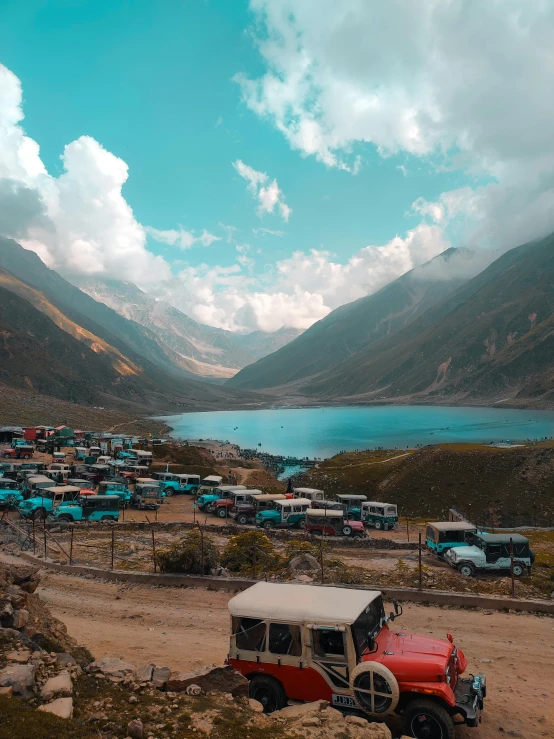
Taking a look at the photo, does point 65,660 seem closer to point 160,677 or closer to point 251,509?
point 160,677

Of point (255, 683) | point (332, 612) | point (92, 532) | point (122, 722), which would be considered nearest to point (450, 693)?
point (332, 612)

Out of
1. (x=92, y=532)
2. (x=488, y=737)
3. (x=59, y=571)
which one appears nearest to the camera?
(x=488, y=737)

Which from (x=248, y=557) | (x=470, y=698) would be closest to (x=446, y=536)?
(x=248, y=557)

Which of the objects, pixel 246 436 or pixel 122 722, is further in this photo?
pixel 246 436

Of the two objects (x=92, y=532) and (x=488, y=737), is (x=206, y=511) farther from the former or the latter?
(x=488, y=737)

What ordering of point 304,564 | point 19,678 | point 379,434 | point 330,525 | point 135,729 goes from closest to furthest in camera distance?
point 135,729, point 19,678, point 304,564, point 330,525, point 379,434

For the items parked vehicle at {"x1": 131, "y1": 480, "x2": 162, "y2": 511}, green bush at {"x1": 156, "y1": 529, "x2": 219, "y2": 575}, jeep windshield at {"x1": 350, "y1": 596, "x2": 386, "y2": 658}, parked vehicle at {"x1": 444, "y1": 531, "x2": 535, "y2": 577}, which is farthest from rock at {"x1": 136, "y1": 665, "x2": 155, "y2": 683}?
parked vehicle at {"x1": 131, "y1": 480, "x2": 162, "y2": 511}

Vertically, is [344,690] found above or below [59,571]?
above

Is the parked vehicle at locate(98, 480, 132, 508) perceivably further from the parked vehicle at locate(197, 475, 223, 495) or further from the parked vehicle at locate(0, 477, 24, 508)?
the parked vehicle at locate(197, 475, 223, 495)

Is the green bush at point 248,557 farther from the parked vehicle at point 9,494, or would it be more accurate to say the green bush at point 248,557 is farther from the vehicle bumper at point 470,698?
the parked vehicle at point 9,494
